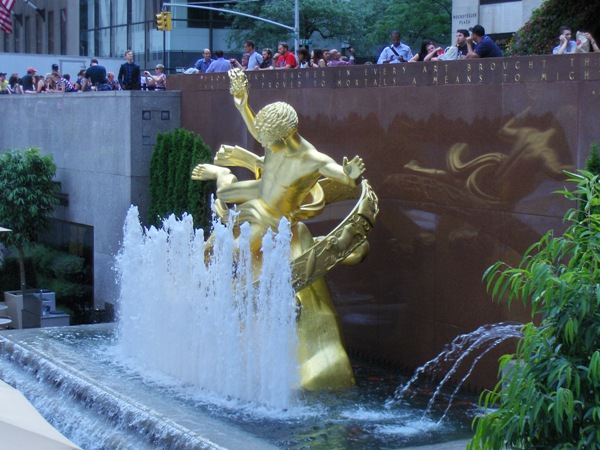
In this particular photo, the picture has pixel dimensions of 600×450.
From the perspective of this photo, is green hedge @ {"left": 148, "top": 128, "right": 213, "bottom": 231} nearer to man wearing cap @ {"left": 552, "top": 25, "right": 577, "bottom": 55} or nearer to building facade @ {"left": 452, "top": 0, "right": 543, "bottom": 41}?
man wearing cap @ {"left": 552, "top": 25, "right": 577, "bottom": 55}

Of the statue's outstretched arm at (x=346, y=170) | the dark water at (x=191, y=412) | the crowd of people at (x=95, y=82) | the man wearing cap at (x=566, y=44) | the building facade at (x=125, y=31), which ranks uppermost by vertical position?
the building facade at (x=125, y=31)

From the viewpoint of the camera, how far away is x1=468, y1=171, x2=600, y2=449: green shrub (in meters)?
4.94

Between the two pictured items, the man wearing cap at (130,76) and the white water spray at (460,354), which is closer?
the white water spray at (460,354)

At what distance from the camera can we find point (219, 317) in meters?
11.1

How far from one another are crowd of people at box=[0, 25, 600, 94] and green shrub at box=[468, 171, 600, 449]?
6911mm

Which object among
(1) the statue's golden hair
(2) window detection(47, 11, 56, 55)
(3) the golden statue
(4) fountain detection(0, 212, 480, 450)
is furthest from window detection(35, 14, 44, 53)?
(1) the statue's golden hair

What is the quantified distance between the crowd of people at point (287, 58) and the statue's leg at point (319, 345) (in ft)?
11.4

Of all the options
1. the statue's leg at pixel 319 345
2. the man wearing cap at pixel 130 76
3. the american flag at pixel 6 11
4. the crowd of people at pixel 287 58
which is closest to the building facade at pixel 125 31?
the american flag at pixel 6 11

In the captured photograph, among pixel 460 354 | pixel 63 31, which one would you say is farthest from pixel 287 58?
pixel 63 31

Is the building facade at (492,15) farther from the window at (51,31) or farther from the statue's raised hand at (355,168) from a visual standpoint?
the window at (51,31)

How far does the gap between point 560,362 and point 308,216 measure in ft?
22.4

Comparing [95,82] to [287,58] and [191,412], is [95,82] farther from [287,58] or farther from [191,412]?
[191,412]

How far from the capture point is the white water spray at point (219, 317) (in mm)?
10641

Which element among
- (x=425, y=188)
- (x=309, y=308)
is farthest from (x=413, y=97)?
(x=309, y=308)
